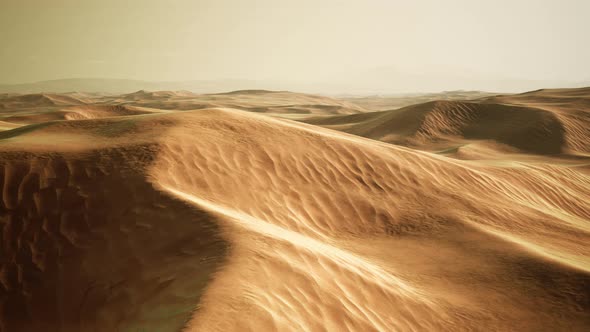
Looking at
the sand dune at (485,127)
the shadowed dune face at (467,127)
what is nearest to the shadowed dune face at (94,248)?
the sand dune at (485,127)

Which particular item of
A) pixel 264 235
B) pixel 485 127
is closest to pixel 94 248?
pixel 264 235

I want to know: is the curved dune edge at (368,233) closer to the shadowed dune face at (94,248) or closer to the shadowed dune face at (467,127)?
the shadowed dune face at (94,248)

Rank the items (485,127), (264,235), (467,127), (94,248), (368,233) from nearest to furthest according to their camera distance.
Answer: (264,235)
(94,248)
(368,233)
(485,127)
(467,127)

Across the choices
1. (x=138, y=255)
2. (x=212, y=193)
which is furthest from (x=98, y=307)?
(x=212, y=193)

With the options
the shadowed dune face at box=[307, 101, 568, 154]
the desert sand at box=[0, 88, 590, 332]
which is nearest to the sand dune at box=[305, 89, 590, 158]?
the shadowed dune face at box=[307, 101, 568, 154]

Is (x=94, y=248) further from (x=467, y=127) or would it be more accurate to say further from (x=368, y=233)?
(x=467, y=127)
